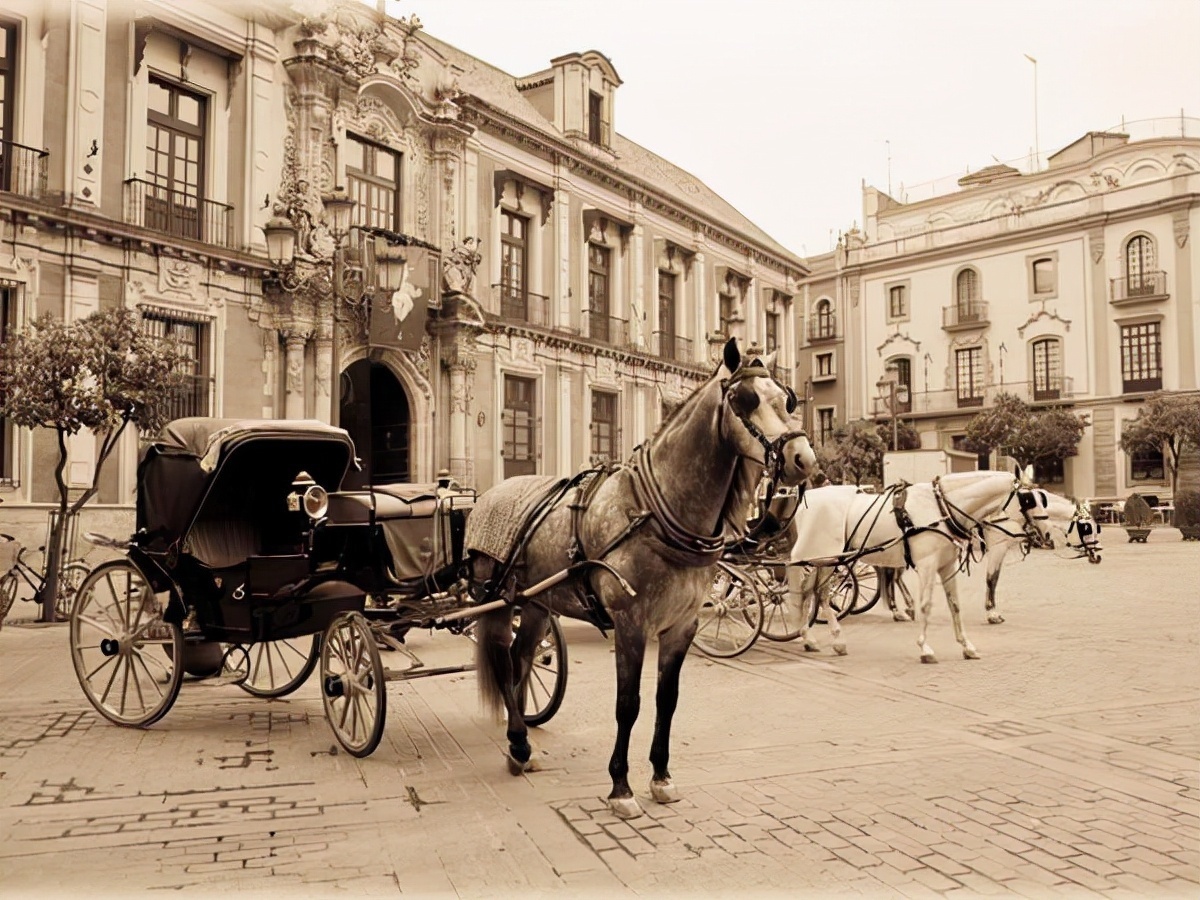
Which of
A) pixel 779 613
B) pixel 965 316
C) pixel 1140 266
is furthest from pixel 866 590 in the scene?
Result: pixel 965 316

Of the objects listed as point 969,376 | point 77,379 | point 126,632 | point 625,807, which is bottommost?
point 625,807

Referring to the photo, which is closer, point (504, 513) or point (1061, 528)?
point (504, 513)

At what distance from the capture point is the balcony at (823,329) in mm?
47312

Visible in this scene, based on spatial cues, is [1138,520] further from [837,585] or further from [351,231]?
[351,231]

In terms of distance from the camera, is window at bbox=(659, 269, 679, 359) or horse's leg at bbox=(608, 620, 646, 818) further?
window at bbox=(659, 269, 679, 359)

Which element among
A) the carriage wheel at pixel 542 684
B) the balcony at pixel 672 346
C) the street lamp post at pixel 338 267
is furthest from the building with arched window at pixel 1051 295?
the carriage wheel at pixel 542 684

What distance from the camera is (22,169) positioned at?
14.0 meters

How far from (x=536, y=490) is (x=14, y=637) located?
7.93 metres

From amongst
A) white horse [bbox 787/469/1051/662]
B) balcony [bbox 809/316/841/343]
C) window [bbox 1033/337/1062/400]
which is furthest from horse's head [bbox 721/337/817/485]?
balcony [bbox 809/316/841/343]

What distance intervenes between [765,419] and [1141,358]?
39.8 meters

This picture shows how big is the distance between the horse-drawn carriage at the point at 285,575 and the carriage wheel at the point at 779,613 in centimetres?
382

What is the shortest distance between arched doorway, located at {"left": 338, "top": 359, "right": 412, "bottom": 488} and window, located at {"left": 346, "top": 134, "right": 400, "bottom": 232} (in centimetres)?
305

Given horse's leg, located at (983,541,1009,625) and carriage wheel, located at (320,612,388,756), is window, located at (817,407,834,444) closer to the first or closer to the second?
horse's leg, located at (983,541,1009,625)

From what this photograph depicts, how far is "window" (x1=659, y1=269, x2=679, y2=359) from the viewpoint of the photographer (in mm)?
28766
